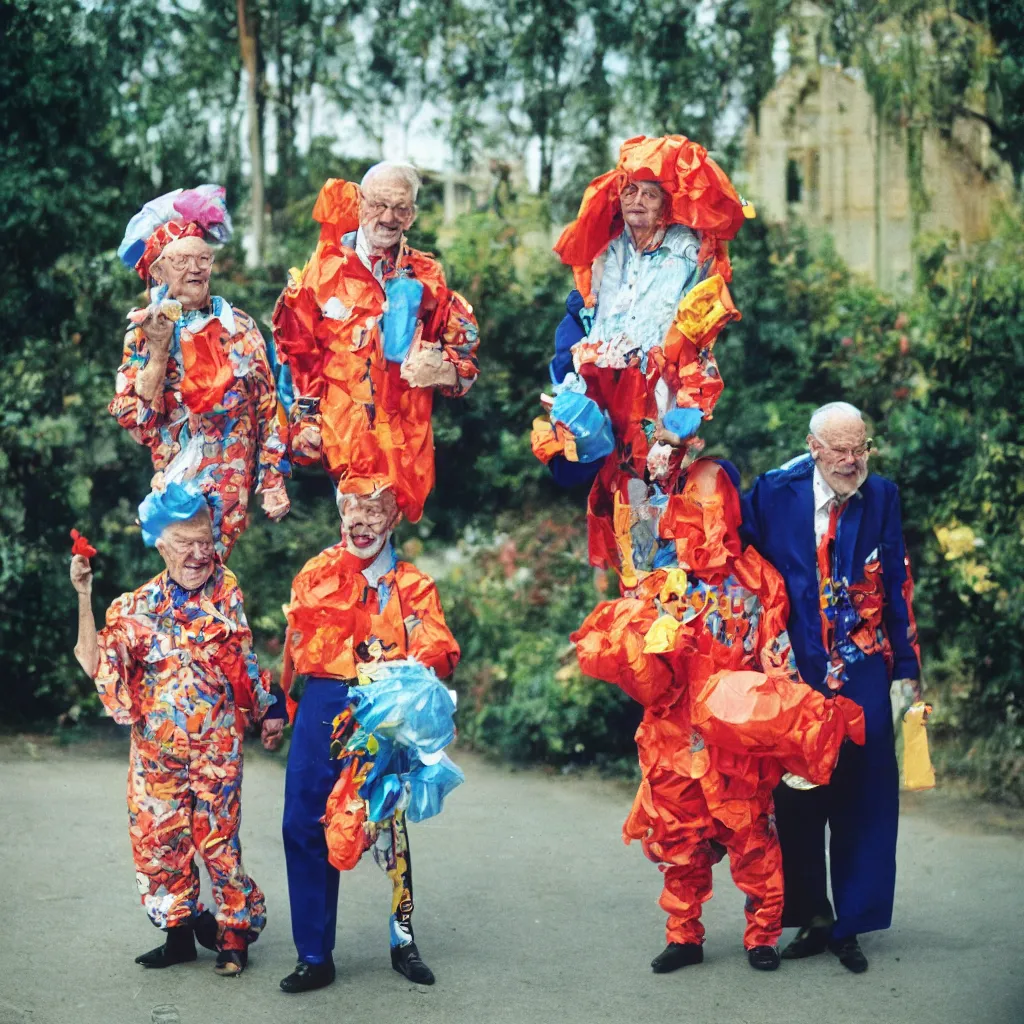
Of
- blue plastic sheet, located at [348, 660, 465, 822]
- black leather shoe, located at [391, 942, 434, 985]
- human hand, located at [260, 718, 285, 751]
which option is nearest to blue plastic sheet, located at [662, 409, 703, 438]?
blue plastic sheet, located at [348, 660, 465, 822]

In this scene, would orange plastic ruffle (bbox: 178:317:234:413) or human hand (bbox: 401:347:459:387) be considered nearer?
human hand (bbox: 401:347:459:387)

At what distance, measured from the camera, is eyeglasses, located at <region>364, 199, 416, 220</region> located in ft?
16.8

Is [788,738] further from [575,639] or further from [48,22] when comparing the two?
[48,22]

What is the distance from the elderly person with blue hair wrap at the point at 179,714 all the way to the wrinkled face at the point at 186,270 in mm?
634

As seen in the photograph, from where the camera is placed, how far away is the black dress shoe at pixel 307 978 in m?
4.85

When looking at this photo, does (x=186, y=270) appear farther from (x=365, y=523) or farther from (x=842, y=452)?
(x=842, y=452)

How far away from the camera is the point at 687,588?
16.5 ft

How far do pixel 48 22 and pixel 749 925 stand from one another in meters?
5.80

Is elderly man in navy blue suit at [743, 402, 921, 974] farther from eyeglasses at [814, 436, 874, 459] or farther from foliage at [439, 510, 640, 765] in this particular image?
foliage at [439, 510, 640, 765]

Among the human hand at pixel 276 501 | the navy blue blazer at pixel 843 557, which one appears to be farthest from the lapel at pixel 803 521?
the human hand at pixel 276 501

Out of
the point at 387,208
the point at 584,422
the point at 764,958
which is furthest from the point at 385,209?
the point at 764,958

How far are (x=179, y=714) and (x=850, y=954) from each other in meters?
2.09

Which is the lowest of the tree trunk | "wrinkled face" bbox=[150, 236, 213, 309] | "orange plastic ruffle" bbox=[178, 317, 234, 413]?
"orange plastic ruffle" bbox=[178, 317, 234, 413]

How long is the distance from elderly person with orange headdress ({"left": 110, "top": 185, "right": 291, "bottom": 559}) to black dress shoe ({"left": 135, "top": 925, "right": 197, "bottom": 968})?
1.14 m
